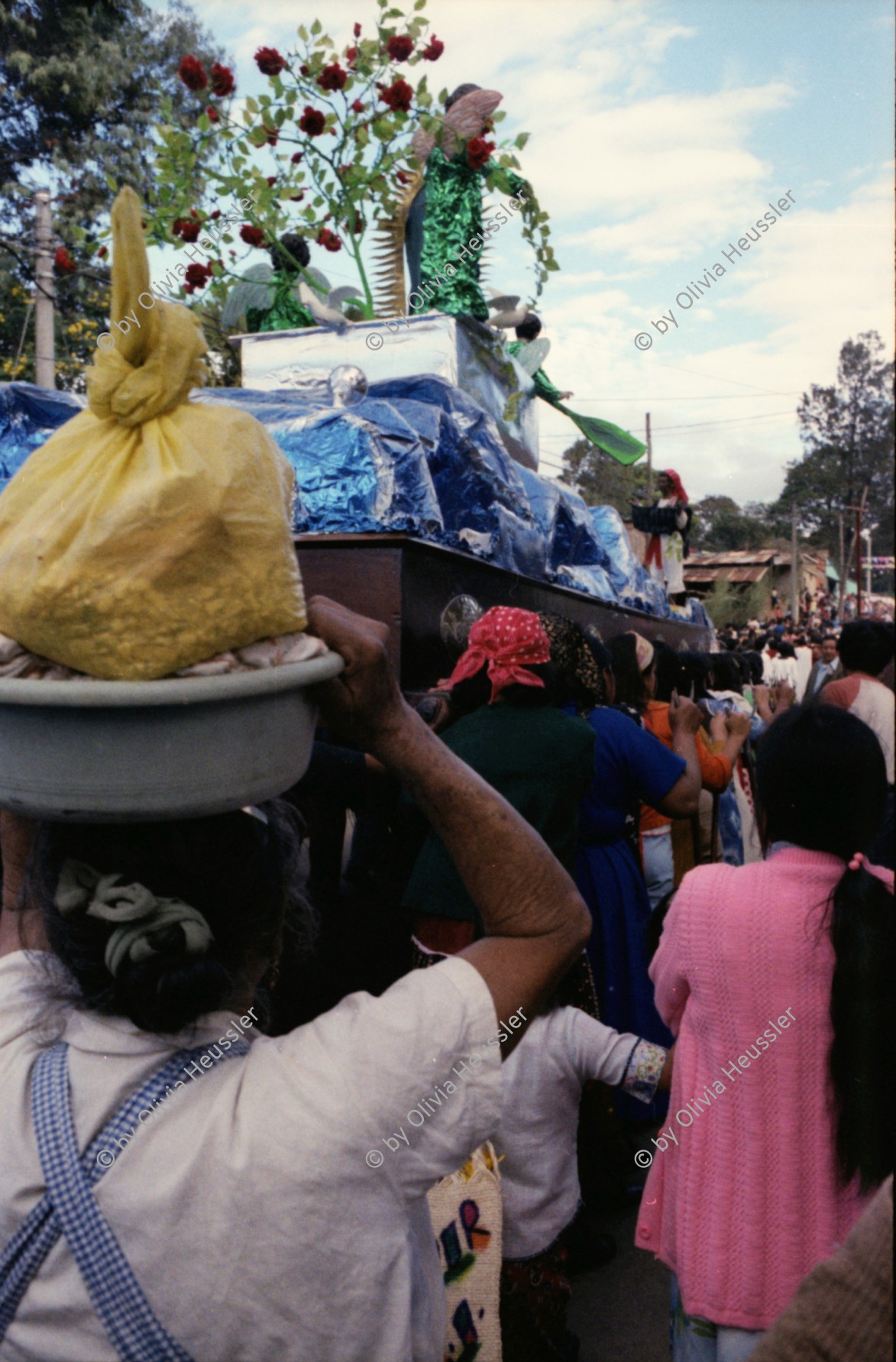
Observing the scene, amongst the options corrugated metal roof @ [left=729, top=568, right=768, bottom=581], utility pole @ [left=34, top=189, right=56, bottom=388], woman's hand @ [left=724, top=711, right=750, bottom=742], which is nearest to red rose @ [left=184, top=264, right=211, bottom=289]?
woman's hand @ [left=724, top=711, right=750, bottom=742]

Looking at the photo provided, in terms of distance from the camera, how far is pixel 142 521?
1.02 m

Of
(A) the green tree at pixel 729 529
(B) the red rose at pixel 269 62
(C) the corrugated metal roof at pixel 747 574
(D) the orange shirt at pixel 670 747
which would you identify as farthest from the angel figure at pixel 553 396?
(A) the green tree at pixel 729 529

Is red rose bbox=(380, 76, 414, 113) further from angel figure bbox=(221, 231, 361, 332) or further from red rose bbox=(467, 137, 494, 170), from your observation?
angel figure bbox=(221, 231, 361, 332)

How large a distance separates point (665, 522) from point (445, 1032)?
33.2 ft

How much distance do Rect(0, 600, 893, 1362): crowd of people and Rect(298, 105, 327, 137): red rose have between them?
2.92 m

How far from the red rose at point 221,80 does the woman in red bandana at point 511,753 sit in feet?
10.2

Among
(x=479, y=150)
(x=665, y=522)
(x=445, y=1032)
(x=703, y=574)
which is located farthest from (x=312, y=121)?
(x=703, y=574)

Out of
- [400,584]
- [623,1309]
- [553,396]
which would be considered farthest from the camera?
[553,396]

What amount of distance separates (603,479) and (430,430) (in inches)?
1214

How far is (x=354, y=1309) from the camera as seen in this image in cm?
102

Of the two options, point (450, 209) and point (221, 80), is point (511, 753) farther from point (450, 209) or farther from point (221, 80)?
point (450, 209)

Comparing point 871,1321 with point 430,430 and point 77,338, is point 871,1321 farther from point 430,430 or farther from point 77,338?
point 77,338

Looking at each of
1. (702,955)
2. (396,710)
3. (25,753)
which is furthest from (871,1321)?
(702,955)

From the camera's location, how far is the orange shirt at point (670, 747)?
398cm
